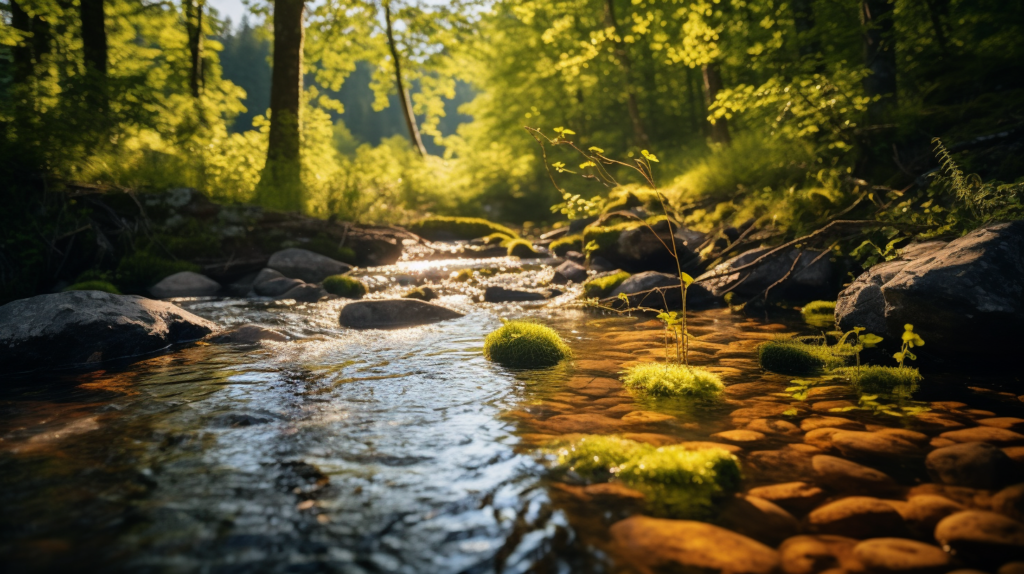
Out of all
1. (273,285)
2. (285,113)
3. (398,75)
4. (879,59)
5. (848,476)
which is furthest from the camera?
(398,75)

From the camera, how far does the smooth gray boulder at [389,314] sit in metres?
7.17

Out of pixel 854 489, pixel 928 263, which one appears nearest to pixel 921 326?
pixel 928 263

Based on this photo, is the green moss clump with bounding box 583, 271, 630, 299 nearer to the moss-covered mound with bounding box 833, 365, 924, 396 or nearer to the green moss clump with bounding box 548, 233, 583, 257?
the green moss clump with bounding box 548, 233, 583, 257

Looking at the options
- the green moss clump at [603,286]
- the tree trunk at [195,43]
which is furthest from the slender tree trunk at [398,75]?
the green moss clump at [603,286]

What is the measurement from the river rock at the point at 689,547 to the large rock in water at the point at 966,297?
3312mm

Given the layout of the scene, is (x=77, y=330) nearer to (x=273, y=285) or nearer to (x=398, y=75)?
(x=273, y=285)

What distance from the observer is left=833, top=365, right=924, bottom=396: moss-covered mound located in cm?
392

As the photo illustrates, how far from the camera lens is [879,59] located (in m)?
9.08

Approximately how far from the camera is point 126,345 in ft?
17.9

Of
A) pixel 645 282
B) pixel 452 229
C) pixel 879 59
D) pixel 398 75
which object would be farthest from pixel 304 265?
pixel 398 75

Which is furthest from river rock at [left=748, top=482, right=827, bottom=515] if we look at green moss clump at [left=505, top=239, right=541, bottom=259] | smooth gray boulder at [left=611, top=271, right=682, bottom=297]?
green moss clump at [left=505, top=239, right=541, bottom=259]

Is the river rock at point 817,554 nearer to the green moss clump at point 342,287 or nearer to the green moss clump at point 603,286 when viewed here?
the green moss clump at point 603,286

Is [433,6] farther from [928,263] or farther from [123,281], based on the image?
[928,263]

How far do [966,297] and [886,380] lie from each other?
91cm
